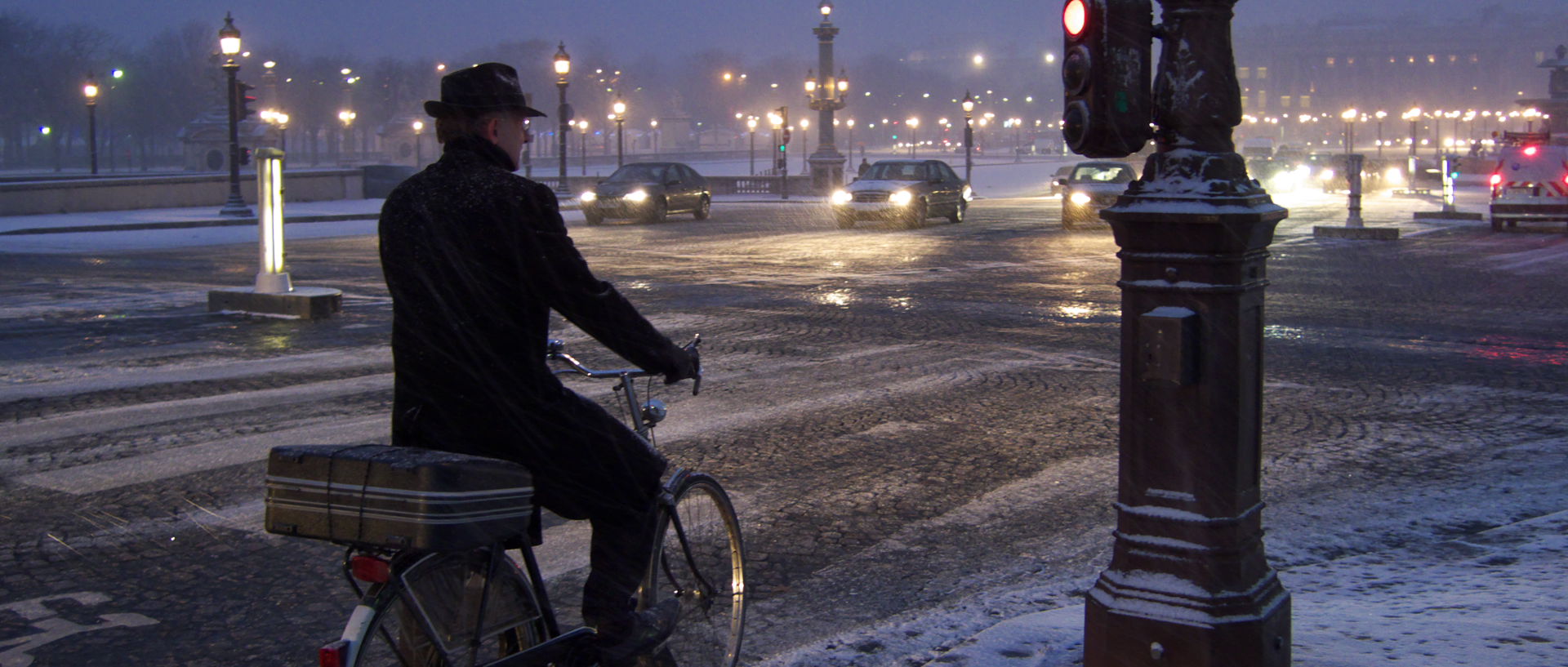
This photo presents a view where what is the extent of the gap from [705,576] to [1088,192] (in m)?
24.2

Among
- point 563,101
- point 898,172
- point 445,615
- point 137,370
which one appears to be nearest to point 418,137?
point 563,101

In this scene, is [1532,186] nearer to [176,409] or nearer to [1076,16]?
[176,409]

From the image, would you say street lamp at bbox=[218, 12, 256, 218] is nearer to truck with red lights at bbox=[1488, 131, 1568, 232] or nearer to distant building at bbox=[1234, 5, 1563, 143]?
truck with red lights at bbox=[1488, 131, 1568, 232]

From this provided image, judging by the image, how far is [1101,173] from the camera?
2864cm

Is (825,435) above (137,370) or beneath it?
beneath

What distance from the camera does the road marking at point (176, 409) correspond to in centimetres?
750

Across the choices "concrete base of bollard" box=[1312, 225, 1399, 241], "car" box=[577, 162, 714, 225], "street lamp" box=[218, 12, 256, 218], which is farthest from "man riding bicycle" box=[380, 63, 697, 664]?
"street lamp" box=[218, 12, 256, 218]

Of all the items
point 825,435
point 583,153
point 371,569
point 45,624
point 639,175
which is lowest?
point 45,624

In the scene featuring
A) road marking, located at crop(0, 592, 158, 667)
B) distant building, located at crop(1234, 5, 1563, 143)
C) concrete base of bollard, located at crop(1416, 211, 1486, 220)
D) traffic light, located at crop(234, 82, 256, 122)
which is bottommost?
road marking, located at crop(0, 592, 158, 667)

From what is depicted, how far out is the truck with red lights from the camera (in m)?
26.3

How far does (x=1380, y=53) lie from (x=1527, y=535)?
Result: 202 metres

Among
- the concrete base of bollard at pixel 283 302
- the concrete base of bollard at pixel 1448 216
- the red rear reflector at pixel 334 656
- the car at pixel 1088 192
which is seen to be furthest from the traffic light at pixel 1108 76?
the concrete base of bollard at pixel 1448 216

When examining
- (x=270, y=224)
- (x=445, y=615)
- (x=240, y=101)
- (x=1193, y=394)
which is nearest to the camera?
(x=445, y=615)

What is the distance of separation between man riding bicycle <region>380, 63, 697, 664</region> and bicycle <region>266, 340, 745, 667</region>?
17 cm
